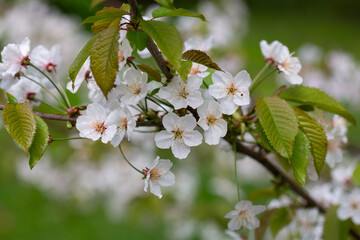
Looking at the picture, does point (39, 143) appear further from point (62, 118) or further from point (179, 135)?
point (179, 135)

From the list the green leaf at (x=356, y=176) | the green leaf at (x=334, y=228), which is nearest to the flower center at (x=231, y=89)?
the green leaf at (x=334, y=228)

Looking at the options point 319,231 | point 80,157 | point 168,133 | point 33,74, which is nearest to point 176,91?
point 168,133

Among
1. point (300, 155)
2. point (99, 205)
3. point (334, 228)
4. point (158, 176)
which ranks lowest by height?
point (99, 205)

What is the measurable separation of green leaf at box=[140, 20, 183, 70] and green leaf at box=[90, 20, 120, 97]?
65 millimetres

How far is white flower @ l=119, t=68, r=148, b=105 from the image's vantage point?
2.56ft

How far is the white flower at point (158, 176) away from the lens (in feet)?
2.67

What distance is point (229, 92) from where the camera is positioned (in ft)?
2.64

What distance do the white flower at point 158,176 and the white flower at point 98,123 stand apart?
0.35 feet

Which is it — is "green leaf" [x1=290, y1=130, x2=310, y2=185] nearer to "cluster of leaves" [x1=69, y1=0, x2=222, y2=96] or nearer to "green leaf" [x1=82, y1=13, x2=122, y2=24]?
"cluster of leaves" [x1=69, y1=0, x2=222, y2=96]

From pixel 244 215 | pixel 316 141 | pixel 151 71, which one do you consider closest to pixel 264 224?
pixel 244 215

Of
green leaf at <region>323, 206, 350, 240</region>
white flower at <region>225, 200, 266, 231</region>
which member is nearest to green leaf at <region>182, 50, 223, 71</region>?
white flower at <region>225, 200, 266, 231</region>

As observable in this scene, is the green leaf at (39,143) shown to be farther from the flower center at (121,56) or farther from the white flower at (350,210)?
the white flower at (350,210)

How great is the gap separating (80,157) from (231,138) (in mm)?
1628

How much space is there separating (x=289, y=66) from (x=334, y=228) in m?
0.48
